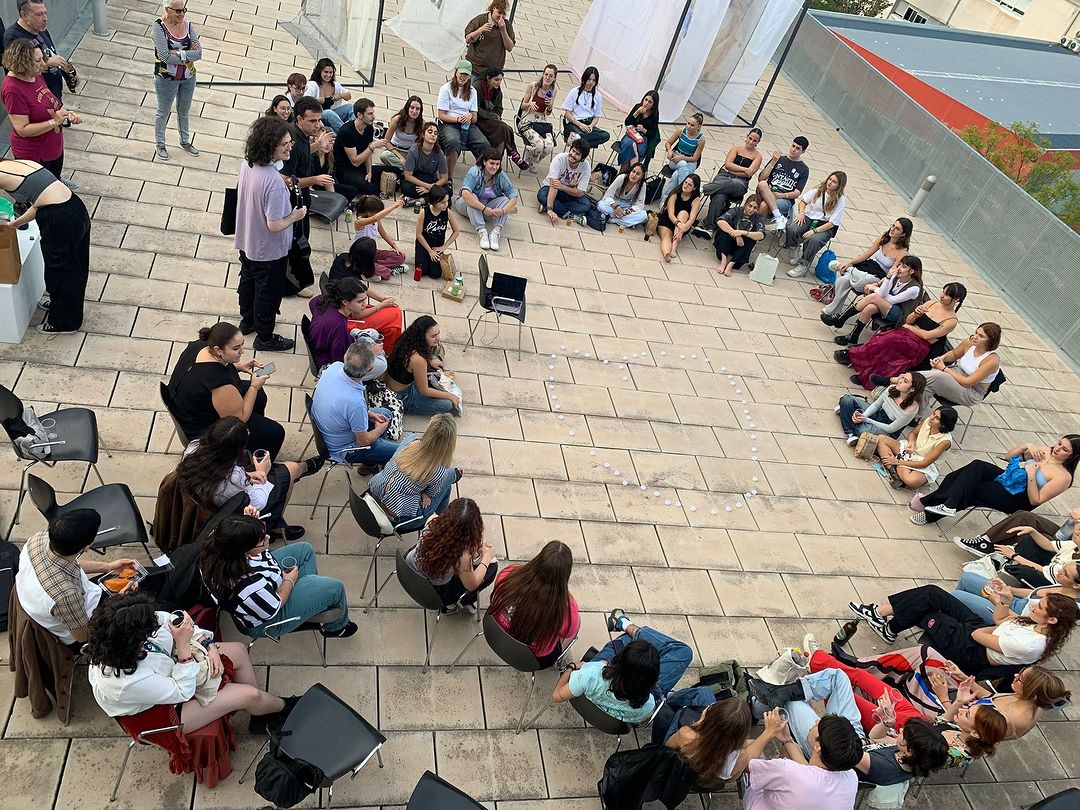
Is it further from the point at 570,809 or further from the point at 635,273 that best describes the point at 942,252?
the point at 570,809

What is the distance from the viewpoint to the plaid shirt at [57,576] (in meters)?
3.77

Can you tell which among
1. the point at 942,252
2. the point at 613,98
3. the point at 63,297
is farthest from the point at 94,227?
the point at 942,252

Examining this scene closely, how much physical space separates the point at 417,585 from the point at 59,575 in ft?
6.16

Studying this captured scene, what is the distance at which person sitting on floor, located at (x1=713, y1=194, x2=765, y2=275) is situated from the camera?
32.9ft

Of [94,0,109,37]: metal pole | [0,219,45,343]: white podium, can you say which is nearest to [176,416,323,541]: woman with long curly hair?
[0,219,45,343]: white podium

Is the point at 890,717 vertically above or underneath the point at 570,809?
above

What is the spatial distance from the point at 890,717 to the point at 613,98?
11235 mm

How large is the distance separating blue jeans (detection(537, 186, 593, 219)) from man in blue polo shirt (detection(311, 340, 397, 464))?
539 cm

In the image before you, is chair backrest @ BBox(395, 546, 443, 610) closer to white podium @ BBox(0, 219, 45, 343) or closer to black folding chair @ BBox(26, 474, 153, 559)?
black folding chair @ BBox(26, 474, 153, 559)

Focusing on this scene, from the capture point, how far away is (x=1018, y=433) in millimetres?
8875

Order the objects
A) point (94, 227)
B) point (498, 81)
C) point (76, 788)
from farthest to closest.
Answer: point (498, 81) → point (94, 227) → point (76, 788)

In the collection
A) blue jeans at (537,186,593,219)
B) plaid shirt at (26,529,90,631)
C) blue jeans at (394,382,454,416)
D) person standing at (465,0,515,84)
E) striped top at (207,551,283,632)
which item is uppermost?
person standing at (465,0,515,84)

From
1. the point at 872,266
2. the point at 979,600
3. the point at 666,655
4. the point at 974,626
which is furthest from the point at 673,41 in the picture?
the point at 666,655

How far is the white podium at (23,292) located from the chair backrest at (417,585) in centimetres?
381
